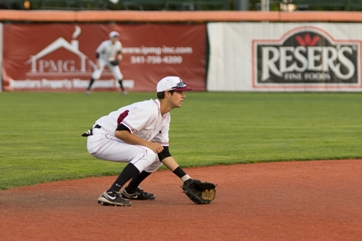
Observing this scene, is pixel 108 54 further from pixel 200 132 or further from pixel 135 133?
pixel 135 133

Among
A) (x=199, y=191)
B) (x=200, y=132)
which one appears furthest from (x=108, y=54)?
(x=199, y=191)

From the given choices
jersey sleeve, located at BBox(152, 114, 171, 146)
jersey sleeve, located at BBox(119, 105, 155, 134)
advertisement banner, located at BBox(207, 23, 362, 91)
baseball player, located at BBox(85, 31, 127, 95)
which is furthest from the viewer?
advertisement banner, located at BBox(207, 23, 362, 91)

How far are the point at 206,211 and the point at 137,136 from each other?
890 millimetres

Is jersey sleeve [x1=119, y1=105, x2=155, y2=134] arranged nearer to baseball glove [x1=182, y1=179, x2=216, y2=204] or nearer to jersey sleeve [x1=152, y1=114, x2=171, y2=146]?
jersey sleeve [x1=152, y1=114, x2=171, y2=146]

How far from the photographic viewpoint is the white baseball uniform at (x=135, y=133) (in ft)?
21.6

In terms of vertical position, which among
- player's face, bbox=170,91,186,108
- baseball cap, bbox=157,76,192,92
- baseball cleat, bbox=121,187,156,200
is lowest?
baseball cleat, bbox=121,187,156,200

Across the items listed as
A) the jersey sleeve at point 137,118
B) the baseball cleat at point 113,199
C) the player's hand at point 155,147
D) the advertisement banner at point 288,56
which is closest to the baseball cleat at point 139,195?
the baseball cleat at point 113,199

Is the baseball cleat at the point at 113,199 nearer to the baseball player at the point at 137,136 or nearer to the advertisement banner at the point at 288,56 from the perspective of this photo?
the baseball player at the point at 137,136

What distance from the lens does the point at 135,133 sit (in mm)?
6812

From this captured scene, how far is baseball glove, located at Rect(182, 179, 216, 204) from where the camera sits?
6.75 metres

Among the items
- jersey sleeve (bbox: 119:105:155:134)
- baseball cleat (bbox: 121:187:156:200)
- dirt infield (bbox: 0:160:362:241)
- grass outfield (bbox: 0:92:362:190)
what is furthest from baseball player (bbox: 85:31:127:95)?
jersey sleeve (bbox: 119:105:155:134)

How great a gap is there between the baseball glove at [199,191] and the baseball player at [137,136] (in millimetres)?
110

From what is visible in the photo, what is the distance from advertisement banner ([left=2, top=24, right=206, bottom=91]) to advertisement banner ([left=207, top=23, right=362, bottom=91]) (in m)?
0.84

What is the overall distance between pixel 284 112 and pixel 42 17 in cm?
1102
